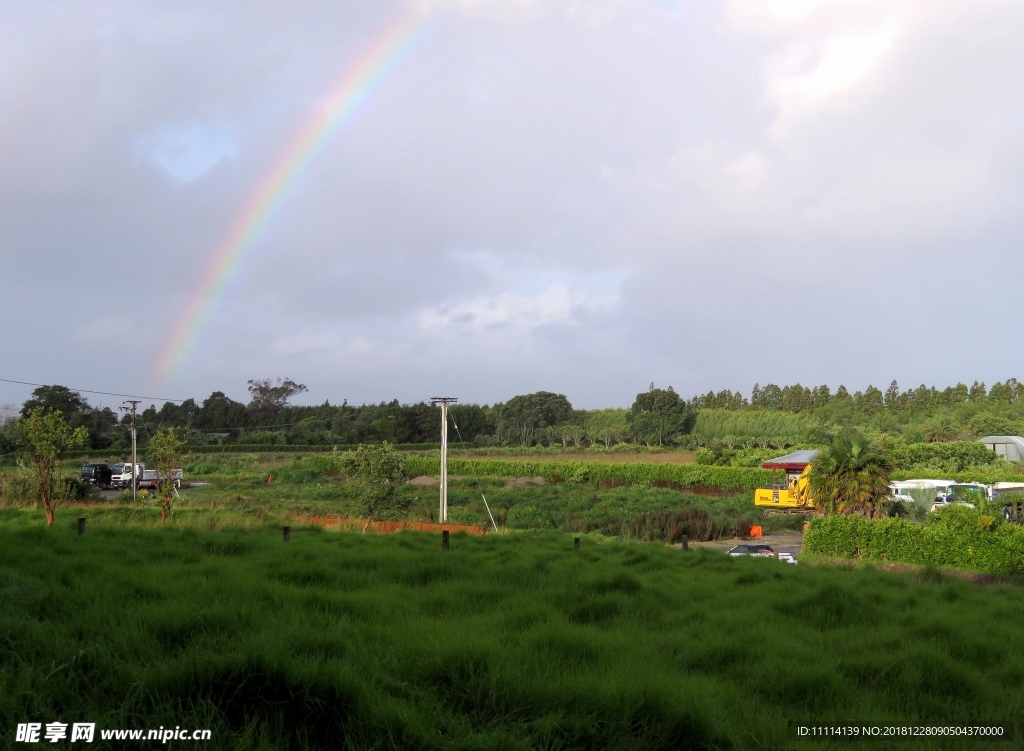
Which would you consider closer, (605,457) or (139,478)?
(139,478)

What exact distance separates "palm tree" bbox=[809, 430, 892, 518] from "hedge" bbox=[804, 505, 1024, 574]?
4.38 feet

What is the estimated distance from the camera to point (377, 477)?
1109 inches

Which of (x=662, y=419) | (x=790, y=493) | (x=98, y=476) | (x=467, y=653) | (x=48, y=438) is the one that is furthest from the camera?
(x=662, y=419)

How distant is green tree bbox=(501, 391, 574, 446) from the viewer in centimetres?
10638

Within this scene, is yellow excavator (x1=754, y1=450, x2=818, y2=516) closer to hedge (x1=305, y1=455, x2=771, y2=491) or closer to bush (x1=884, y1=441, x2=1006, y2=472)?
hedge (x1=305, y1=455, x2=771, y2=491)

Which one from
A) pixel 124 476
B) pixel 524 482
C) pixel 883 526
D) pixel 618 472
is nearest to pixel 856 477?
pixel 883 526

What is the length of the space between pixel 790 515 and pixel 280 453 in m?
51.7

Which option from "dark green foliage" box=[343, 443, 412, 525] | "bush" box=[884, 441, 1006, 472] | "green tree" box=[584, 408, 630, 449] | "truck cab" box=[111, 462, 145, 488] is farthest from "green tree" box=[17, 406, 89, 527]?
"green tree" box=[584, 408, 630, 449]

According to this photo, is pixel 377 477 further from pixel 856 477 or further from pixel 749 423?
pixel 749 423

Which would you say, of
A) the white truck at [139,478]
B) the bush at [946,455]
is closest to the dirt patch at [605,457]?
the bush at [946,455]

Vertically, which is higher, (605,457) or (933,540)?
(605,457)

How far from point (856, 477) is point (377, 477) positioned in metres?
15.8

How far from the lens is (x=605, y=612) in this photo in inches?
338

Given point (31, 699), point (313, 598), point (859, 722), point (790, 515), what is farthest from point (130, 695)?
point (790, 515)
